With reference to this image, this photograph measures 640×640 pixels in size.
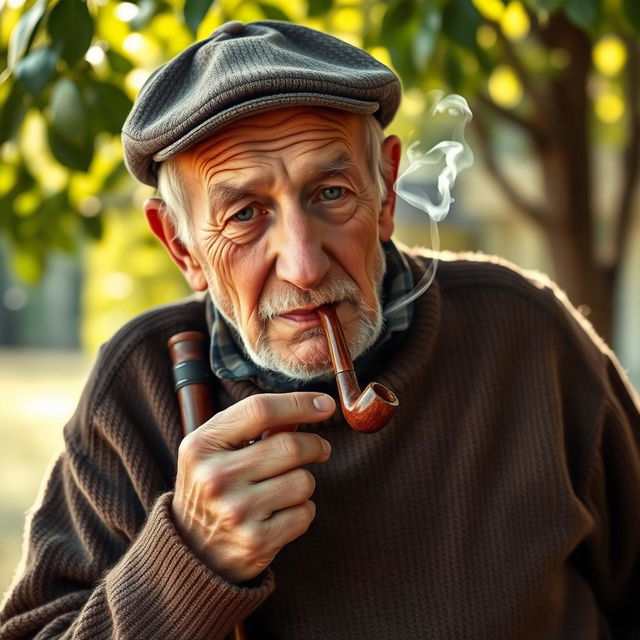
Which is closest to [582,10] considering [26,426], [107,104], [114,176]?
[107,104]

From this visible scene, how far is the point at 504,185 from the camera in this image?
435 centimetres

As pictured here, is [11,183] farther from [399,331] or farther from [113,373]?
[399,331]

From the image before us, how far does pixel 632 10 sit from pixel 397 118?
2.85 m

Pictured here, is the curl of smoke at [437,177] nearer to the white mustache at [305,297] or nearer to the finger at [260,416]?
the white mustache at [305,297]

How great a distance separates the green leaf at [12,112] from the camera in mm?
2586

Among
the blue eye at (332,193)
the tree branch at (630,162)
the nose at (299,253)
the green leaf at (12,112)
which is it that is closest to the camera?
the nose at (299,253)

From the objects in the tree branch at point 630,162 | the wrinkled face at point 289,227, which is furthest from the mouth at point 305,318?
the tree branch at point 630,162

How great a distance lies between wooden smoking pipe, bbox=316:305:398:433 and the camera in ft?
6.09

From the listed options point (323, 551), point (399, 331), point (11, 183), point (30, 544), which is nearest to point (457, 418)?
point (399, 331)

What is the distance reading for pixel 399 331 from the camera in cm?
232

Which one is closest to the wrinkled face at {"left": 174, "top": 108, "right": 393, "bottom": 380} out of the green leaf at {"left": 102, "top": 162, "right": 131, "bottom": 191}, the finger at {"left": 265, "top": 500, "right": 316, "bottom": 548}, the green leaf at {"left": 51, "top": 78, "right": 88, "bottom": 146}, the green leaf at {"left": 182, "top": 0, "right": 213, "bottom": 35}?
the finger at {"left": 265, "top": 500, "right": 316, "bottom": 548}

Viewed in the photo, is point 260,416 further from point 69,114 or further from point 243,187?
point 69,114

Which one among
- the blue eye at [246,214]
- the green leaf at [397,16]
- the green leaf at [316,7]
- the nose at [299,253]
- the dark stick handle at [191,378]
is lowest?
the dark stick handle at [191,378]

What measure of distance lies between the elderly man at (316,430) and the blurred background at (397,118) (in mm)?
472
